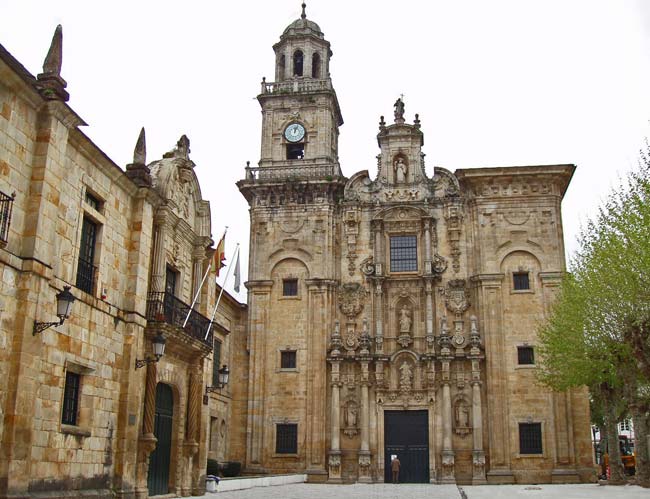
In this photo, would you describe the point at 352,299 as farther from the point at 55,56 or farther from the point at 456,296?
the point at 55,56

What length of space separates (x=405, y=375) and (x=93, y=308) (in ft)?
62.8

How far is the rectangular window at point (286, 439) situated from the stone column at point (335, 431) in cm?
169

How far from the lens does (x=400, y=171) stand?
36188 millimetres

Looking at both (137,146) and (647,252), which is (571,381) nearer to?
(647,252)

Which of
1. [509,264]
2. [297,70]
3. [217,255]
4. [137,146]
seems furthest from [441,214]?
[137,146]

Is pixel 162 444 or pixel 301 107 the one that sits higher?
pixel 301 107

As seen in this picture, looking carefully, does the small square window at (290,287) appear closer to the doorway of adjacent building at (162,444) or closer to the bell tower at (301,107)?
the bell tower at (301,107)

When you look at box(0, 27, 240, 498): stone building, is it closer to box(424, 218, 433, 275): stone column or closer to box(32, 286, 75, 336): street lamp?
box(32, 286, 75, 336): street lamp

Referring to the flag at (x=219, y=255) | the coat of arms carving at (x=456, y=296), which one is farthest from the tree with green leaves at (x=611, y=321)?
the flag at (x=219, y=255)

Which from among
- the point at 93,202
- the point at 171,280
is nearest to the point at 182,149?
the point at 171,280

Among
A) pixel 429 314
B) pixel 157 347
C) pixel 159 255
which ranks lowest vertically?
pixel 157 347

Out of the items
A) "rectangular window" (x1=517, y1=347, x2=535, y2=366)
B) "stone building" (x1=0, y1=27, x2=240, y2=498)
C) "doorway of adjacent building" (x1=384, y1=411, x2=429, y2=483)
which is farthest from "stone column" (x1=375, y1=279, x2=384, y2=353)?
"stone building" (x1=0, y1=27, x2=240, y2=498)

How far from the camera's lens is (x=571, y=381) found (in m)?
27.5

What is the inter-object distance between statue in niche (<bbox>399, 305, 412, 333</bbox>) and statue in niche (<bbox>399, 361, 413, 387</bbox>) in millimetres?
1525
